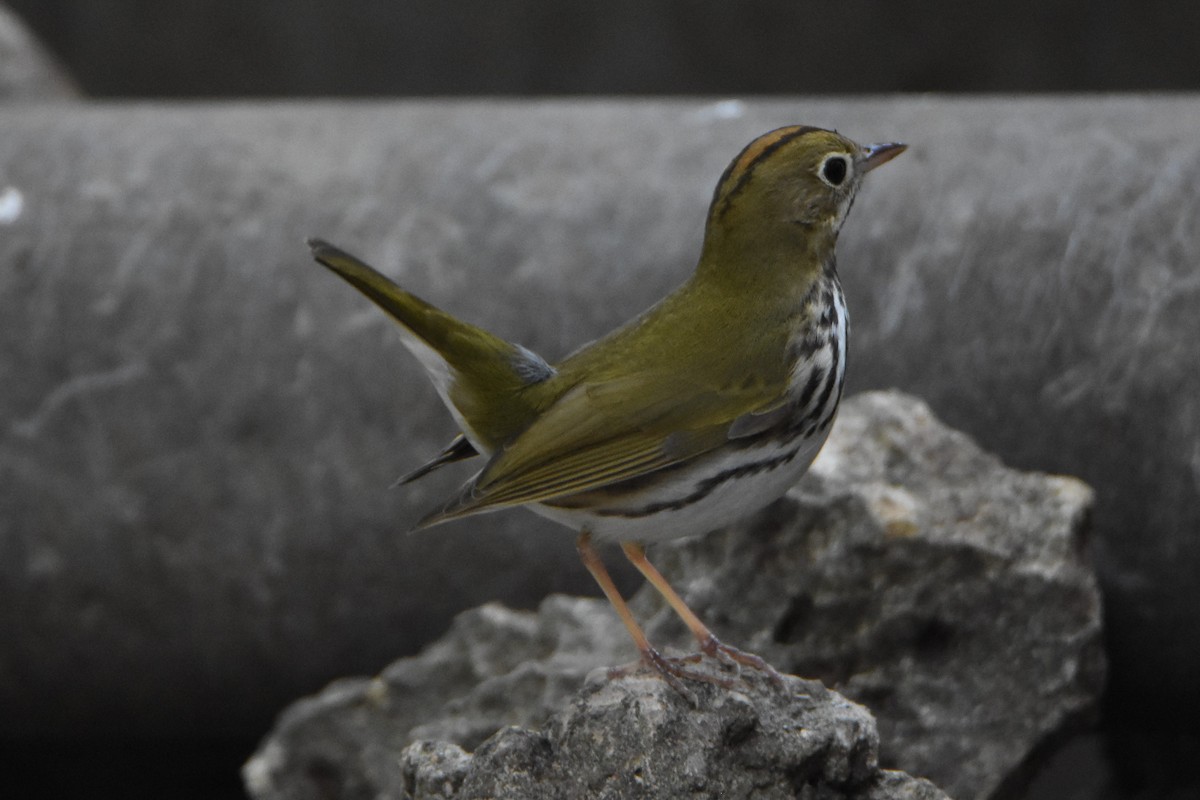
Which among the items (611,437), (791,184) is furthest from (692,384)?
(791,184)

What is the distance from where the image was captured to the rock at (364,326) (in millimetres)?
4793

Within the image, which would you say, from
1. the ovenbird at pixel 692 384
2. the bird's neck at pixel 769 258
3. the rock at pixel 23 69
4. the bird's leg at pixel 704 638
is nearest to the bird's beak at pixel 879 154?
the ovenbird at pixel 692 384

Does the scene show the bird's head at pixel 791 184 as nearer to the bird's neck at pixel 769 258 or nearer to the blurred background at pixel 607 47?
the bird's neck at pixel 769 258

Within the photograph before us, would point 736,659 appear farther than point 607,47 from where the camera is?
No

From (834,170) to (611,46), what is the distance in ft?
21.2

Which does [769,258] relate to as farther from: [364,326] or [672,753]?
[364,326]

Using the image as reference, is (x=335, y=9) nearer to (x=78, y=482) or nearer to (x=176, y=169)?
(x=176, y=169)

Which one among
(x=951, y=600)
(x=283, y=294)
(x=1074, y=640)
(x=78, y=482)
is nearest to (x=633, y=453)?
(x=951, y=600)

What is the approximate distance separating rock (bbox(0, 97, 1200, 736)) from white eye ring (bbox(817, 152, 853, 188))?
1610mm

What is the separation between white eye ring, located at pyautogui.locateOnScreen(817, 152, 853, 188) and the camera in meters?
3.25

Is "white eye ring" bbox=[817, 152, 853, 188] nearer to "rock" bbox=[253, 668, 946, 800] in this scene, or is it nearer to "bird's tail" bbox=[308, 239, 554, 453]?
"bird's tail" bbox=[308, 239, 554, 453]

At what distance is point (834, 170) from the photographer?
3277 mm

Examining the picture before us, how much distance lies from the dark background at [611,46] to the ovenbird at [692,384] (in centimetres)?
624

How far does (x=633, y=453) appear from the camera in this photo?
3.19 meters
